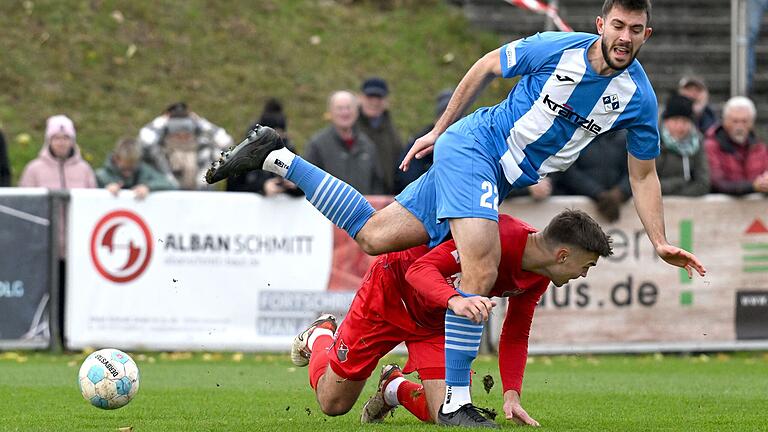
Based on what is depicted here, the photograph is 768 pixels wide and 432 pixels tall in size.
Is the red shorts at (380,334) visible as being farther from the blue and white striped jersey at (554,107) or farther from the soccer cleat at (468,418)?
the blue and white striped jersey at (554,107)

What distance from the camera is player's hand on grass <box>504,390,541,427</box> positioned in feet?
25.6

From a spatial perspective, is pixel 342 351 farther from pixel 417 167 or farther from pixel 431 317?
pixel 417 167

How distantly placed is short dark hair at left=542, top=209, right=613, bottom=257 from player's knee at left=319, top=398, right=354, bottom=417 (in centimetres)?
163

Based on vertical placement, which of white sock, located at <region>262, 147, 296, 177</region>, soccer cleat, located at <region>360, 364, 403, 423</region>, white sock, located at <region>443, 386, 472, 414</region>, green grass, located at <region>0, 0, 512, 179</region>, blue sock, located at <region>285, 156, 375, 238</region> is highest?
green grass, located at <region>0, 0, 512, 179</region>

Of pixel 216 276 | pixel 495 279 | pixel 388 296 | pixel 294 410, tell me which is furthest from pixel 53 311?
pixel 495 279

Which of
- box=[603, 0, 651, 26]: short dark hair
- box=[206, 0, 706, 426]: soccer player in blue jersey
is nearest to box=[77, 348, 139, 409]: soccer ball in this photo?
box=[206, 0, 706, 426]: soccer player in blue jersey

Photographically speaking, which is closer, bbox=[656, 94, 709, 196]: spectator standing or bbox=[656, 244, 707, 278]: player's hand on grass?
bbox=[656, 244, 707, 278]: player's hand on grass

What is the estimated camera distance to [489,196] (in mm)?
7645

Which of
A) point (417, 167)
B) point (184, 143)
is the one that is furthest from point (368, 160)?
point (184, 143)

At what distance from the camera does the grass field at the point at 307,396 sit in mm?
7934

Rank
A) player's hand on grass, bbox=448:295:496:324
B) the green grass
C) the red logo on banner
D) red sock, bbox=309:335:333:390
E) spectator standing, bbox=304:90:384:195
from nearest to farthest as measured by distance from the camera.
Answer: player's hand on grass, bbox=448:295:496:324 → red sock, bbox=309:335:333:390 → the red logo on banner → spectator standing, bbox=304:90:384:195 → the green grass

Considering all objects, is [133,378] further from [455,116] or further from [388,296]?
[455,116]

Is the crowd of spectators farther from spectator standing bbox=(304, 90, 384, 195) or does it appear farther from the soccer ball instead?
the soccer ball

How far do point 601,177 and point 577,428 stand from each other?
683cm
